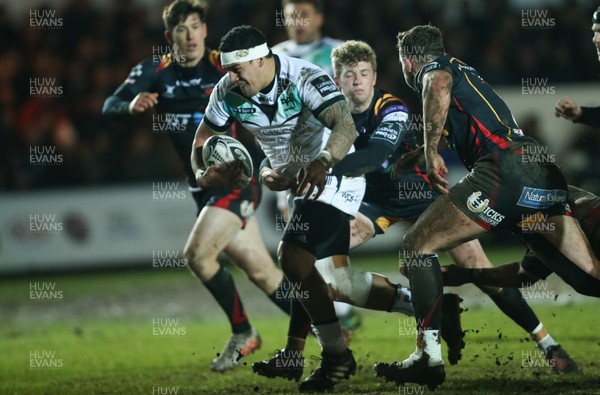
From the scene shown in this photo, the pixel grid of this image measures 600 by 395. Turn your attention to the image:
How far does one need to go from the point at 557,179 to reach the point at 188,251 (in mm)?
3246

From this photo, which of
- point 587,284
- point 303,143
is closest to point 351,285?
point 303,143

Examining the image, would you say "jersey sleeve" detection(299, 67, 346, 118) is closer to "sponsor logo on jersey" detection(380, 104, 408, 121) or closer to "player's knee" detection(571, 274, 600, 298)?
"sponsor logo on jersey" detection(380, 104, 408, 121)

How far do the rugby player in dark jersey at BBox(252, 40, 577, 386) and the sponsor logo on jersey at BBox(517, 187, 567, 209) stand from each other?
3.15 feet

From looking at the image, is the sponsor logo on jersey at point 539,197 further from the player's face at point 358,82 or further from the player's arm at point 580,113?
the player's face at point 358,82

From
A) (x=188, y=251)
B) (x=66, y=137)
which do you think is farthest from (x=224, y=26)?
(x=188, y=251)

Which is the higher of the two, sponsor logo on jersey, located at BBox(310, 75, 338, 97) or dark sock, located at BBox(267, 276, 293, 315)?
sponsor logo on jersey, located at BBox(310, 75, 338, 97)

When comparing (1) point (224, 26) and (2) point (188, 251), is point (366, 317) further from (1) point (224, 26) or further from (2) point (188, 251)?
(1) point (224, 26)

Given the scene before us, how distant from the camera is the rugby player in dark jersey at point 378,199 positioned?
6719mm

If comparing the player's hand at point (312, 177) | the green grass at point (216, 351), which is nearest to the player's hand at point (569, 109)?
the green grass at point (216, 351)

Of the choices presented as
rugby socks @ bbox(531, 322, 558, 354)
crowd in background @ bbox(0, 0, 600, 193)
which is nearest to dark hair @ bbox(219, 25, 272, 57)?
rugby socks @ bbox(531, 322, 558, 354)

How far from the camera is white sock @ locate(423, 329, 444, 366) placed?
6094 millimetres

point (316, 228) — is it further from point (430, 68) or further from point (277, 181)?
point (430, 68)

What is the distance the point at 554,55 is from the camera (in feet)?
52.2

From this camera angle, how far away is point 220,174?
22.5 ft
